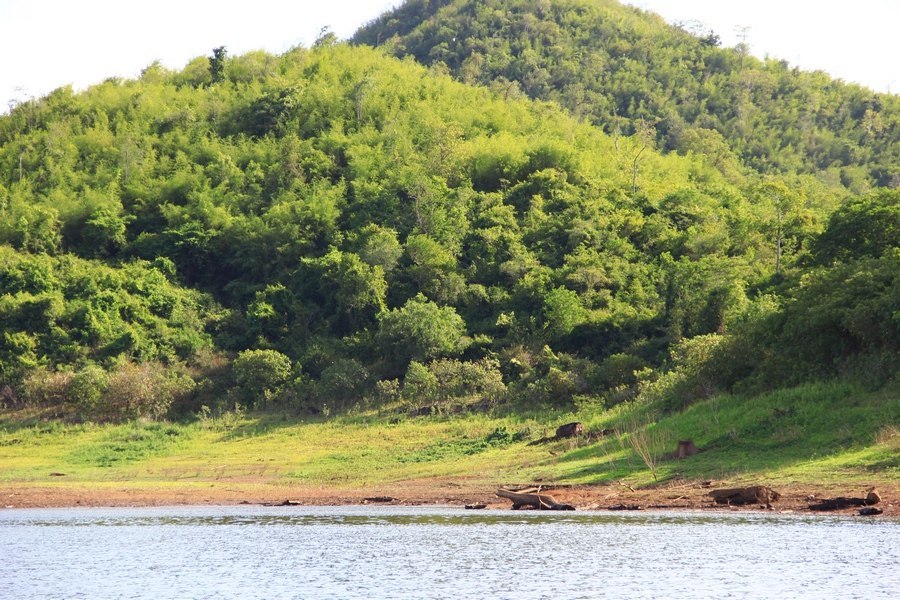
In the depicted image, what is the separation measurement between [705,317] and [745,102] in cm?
7059

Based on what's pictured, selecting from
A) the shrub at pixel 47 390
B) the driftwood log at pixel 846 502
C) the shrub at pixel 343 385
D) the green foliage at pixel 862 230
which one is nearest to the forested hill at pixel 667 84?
the shrub at pixel 343 385

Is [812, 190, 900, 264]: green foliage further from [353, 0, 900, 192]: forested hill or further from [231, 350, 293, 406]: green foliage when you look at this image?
[353, 0, 900, 192]: forested hill

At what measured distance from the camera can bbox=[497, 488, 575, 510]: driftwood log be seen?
3175 cm

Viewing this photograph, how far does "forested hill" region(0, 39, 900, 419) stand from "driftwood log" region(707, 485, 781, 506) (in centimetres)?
830

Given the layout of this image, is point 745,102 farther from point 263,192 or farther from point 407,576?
point 407,576

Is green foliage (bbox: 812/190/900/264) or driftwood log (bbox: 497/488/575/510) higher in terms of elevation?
green foliage (bbox: 812/190/900/264)

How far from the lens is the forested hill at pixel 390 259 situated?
47.8 metres

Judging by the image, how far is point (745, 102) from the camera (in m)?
119

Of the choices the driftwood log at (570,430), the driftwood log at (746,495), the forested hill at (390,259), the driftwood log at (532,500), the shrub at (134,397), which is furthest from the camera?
the shrub at (134,397)

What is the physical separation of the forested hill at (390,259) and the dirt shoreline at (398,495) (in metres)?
8.03

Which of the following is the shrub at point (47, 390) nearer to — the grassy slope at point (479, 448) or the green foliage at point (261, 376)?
the grassy slope at point (479, 448)

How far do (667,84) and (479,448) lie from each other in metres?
86.3

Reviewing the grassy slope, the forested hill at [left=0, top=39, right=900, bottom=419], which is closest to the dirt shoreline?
the grassy slope

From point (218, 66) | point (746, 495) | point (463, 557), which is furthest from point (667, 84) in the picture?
point (463, 557)
